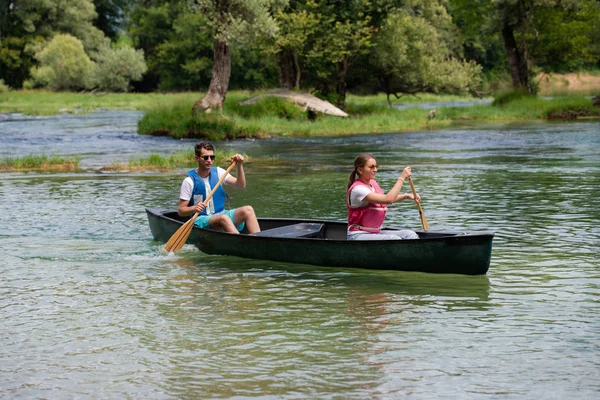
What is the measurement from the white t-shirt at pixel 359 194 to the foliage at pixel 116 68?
189 ft

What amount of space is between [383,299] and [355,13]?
32176mm

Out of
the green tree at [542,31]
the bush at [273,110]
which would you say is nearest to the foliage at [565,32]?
the green tree at [542,31]

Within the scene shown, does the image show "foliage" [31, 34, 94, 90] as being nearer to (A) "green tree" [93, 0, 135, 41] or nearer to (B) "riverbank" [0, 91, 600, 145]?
(B) "riverbank" [0, 91, 600, 145]

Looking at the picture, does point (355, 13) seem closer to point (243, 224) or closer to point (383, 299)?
point (243, 224)

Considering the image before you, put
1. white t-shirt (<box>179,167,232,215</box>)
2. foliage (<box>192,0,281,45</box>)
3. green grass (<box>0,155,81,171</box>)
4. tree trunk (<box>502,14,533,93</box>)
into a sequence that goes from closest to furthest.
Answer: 1. white t-shirt (<box>179,167,232,215</box>)
2. green grass (<box>0,155,81,171</box>)
3. foliage (<box>192,0,281,45</box>)
4. tree trunk (<box>502,14,533,93</box>)

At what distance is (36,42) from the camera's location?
70.5 meters

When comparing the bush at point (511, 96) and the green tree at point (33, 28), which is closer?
the bush at point (511, 96)

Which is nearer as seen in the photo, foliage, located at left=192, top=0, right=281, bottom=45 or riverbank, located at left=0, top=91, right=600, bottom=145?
riverbank, located at left=0, top=91, right=600, bottom=145

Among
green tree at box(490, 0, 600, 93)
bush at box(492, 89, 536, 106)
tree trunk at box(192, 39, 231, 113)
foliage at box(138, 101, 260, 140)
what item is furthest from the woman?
green tree at box(490, 0, 600, 93)

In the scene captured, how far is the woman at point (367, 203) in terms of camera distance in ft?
32.3

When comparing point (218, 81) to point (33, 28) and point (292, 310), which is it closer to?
point (292, 310)

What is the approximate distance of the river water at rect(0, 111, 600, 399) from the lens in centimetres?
651

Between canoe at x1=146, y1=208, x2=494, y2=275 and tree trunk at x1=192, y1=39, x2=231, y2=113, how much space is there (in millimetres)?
22600

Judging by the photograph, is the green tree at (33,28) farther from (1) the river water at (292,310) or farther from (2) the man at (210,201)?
(2) the man at (210,201)
